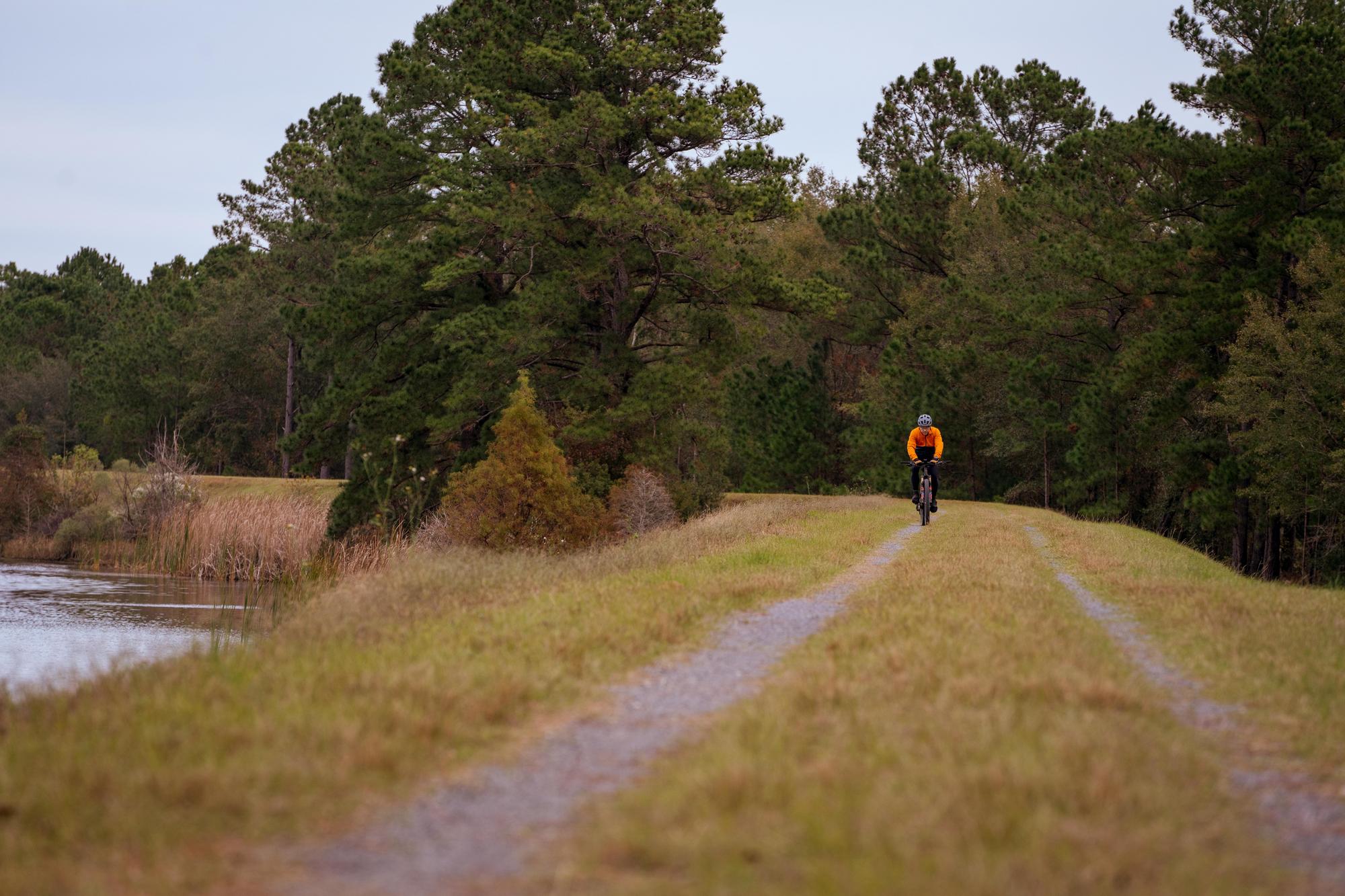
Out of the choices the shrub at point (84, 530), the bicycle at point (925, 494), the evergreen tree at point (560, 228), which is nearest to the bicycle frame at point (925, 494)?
the bicycle at point (925, 494)

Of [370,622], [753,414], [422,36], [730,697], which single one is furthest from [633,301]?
[730,697]

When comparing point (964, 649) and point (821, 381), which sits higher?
point (821, 381)

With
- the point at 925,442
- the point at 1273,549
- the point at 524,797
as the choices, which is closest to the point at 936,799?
the point at 524,797

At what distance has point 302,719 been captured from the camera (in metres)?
5.55

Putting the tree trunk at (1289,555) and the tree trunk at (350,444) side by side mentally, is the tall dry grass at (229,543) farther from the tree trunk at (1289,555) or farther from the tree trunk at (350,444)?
the tree trunk at (1289,555)

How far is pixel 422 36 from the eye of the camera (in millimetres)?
34875

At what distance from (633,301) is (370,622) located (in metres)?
23.7

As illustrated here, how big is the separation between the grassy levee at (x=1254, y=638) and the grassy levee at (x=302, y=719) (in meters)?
3.50

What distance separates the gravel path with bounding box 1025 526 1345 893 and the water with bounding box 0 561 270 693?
22.2ft

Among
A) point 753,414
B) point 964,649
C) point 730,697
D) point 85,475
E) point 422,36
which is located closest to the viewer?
point 730,697

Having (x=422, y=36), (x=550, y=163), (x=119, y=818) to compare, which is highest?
(x=422, y=36)

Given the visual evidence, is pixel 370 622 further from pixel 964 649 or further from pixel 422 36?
pixel 422 36

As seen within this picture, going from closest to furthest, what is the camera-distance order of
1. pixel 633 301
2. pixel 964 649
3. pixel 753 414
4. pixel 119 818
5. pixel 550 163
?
pixel 119 818, pixel 964 649, pixel 550 163, pixel 633 301, pixel 753 414

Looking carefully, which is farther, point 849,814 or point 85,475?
point 85,475
